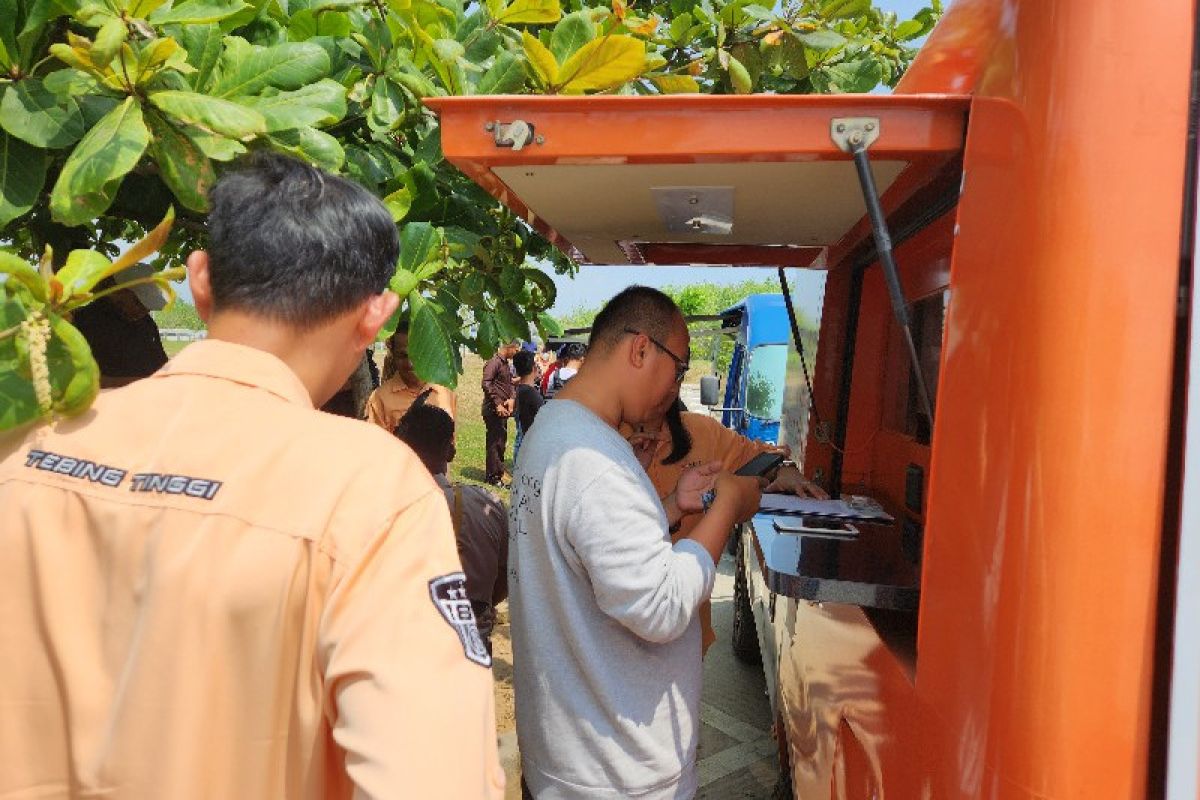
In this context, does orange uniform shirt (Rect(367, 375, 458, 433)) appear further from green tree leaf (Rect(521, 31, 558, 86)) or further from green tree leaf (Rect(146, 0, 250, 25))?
green tree leaf (Rect(146, 0, 250, 25))

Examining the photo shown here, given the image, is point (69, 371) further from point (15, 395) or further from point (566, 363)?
point (566, 363)

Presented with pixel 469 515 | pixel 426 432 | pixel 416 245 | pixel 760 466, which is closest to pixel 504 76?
pixel 416 245

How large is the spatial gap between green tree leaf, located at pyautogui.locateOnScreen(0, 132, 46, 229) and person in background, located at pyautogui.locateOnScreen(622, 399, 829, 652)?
69.3 inches

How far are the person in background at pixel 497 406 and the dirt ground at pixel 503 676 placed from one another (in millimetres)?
4822

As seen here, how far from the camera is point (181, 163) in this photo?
4.82 feet

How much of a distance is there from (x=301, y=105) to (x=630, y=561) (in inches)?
41.2

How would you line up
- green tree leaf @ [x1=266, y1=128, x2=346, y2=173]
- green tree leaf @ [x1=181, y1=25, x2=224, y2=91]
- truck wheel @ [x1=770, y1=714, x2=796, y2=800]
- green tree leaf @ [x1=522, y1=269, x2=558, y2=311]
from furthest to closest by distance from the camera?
truck wheel @ [x1=770, y1=714, x2=796, y2=800] → green tree leaf @ [x1=522, y1=269, x2=558, y2=311] → green tree leaf @ [x1=266, y1=128, x2=346, y2=173] → green tree leaf @ [x1=181, y1=25, x2=224, y2=91]

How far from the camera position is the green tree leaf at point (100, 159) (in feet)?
4.27

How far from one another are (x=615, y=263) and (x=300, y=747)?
2781mm

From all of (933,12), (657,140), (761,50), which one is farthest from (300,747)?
(933,12)

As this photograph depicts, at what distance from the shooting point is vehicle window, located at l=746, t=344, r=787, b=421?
355 inches

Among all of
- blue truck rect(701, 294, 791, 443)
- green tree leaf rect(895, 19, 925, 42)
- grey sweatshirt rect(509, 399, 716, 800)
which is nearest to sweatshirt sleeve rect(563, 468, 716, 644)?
grey sweatshirt rect(509, 399, 716, 800)

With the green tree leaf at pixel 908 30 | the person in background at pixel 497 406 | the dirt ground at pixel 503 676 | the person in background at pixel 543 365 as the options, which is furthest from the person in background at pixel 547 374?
the green tree leaf at pixel 908 30

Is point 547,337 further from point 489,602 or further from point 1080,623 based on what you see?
point 1080,623
